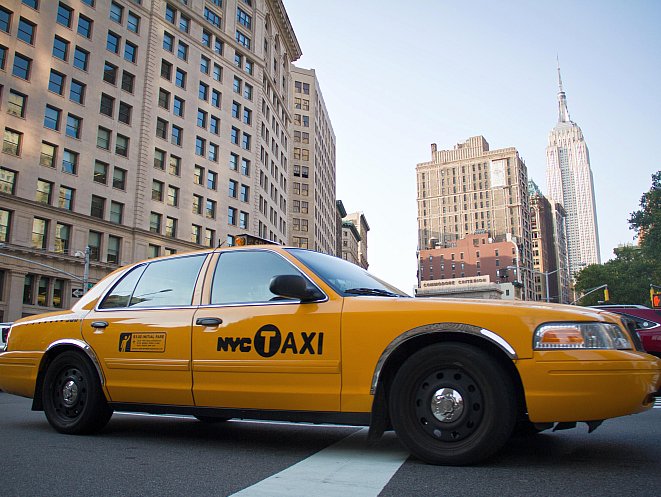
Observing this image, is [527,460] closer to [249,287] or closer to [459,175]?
[249,287]

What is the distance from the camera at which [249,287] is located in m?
4.64

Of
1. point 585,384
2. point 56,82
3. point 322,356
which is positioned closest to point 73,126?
point 56,82

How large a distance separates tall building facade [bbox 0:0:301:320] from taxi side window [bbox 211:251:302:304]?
82.9 feet

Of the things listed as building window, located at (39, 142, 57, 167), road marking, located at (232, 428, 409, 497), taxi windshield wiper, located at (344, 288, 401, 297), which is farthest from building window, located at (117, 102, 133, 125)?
road marking, located at (232, 428, 409, 497)

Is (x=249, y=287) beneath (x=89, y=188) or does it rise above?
beneath

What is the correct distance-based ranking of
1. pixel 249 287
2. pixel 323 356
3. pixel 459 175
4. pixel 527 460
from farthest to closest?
1. pixel 459 175
2. pixel 249 287
3. pixel 323 356
4. pixel 527 460

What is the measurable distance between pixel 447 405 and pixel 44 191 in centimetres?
3888

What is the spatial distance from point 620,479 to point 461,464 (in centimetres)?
87

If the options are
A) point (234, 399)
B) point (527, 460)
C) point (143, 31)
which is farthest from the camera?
point (143, 31)

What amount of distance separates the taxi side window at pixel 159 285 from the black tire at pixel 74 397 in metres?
0.62

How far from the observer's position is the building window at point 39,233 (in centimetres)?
3575

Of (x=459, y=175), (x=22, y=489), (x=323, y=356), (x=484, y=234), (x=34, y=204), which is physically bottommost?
(x=22, y=489)

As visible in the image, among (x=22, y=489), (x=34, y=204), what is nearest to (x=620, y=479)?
(x=22, y=489)

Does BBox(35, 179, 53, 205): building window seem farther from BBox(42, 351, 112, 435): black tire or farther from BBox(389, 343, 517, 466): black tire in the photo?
BBox(389, 343, 517, 466): black tire
